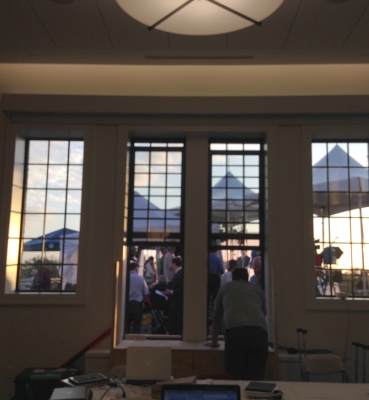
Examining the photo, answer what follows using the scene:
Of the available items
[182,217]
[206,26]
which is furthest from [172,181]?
[206,26]

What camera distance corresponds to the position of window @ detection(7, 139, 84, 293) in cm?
612

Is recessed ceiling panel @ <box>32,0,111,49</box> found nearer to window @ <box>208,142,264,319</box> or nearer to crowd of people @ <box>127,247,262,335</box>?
window @ <box>208,142,264,319</box>

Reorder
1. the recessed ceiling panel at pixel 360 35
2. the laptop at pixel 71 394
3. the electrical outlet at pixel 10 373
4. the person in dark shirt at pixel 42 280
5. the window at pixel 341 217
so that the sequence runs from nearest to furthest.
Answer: the laptop at pixel 71 394
the recessed ceiling panel at pixel 360 35
the electrical outlet at pixel 10 373
the window at pixel 341 217
the person in dark shirt at pixel 42 280

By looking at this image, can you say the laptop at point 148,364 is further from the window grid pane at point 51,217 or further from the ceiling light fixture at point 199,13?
the window grid pane at point 51,217

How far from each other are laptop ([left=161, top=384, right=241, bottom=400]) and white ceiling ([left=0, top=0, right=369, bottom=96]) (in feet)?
11.3

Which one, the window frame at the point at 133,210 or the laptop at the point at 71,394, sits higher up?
the window frame at the point at 133,210

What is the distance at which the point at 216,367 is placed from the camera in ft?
17.4

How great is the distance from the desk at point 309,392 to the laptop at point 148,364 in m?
0.11

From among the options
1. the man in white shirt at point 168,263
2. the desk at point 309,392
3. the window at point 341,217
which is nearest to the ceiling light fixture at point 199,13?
the desk at point 309,392

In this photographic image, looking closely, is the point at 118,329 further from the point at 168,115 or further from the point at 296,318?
the point at 168,115

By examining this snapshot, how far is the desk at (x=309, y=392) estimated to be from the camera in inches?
132

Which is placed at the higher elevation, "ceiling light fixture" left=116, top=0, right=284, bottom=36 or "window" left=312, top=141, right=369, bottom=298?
"ceiling light fixture" left=116, top=0, right=284, bottom=36

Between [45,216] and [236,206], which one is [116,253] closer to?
[45,216]

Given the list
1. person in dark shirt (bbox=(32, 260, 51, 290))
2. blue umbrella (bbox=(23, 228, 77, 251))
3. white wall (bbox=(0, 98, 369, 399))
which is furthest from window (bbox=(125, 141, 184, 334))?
person in dark shirt (bbox=(32, 260, 51, 290))
